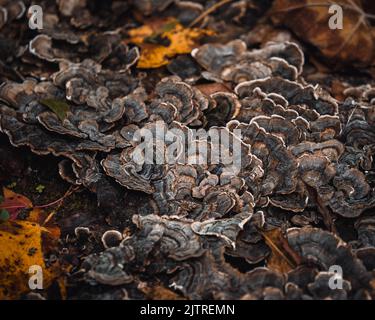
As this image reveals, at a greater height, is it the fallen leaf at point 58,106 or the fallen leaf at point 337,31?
the fallen leaf at point 337,31

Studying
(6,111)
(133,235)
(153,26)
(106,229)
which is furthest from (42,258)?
(153,26)

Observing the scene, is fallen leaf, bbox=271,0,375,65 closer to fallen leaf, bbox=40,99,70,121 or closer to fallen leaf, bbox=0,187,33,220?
fallen leaf, bbox=40,99,70,121

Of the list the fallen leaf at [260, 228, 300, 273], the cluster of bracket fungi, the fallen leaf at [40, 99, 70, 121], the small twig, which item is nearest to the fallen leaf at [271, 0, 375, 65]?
the cluster of bracket fungi

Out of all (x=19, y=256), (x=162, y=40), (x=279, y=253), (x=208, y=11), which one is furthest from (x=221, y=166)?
(x=208, y=11)

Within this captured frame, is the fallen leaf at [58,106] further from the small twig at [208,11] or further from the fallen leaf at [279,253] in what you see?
the small twig at [208,11]

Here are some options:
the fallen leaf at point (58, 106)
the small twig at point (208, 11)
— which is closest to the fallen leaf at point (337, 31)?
the small twig at point (208, 11)

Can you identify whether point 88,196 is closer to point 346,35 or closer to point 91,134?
point 91,134

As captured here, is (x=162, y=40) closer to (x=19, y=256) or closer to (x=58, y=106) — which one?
(x=58, y=106)

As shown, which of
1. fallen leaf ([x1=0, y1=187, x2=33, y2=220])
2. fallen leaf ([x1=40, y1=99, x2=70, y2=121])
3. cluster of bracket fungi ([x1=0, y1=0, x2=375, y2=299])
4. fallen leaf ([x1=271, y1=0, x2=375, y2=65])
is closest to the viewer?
cluster of bracket fungi ([x1=0, y1=0, x2=375, y2=299])
